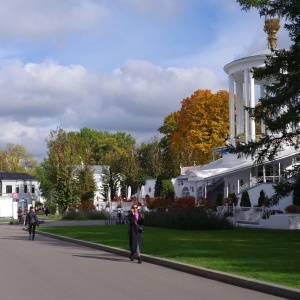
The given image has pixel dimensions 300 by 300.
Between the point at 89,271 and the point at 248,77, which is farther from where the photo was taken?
the point at 248,77

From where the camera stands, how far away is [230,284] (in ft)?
43.9

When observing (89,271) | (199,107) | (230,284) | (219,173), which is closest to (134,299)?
(230,284)

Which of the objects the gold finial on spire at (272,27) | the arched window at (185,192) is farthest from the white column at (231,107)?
the arched window at (185,192)

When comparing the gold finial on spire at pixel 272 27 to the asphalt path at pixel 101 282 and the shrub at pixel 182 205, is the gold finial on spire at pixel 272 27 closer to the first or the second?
the shrub at pixel 182 205

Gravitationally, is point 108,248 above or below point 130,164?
below

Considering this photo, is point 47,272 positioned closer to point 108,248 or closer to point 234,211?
point 108,248

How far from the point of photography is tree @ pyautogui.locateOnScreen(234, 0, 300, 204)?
2620 cm

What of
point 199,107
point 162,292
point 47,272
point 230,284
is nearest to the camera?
point 162,292

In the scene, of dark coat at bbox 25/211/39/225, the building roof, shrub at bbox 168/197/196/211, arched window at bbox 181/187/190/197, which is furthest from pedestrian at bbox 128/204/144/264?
the building roof

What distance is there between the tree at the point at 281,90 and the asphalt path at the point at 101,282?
10403mm

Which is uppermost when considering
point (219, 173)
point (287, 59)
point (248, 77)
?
point (248, 77)

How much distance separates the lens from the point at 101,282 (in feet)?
45.0

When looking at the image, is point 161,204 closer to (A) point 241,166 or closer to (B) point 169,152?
(A) point 241,166

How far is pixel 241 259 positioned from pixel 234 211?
2158 cm
